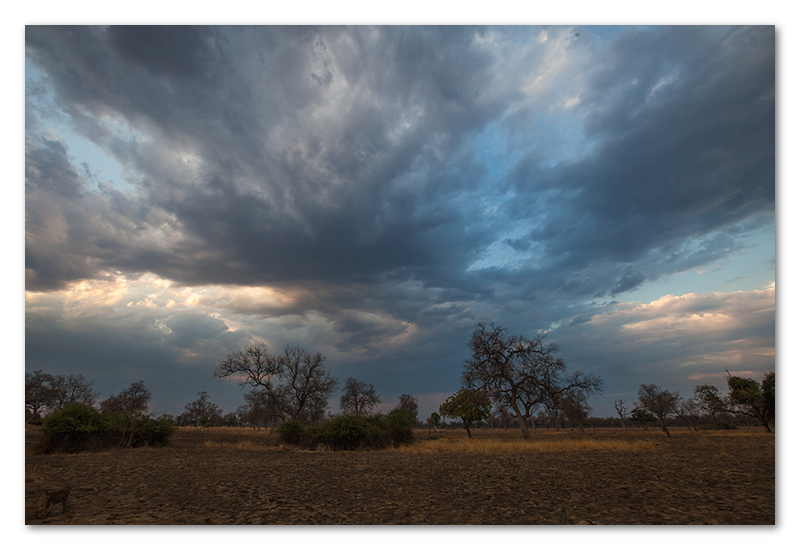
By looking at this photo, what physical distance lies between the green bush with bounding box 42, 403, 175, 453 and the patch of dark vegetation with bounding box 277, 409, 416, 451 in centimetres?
819

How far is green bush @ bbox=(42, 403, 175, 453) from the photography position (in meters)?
18.2

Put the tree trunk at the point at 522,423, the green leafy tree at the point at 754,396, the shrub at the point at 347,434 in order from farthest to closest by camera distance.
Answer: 1. the green leafy tree at the point at 754,396
2. the tree trunk at the point at 522,423
3. the shrub at the point at 347,434

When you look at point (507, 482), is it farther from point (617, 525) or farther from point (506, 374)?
point (506, 374)

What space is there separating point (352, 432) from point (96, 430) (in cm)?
1489

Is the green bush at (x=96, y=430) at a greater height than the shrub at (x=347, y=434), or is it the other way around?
the green bush at (x=96, y=430)

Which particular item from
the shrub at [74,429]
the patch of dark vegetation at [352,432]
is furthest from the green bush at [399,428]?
the shrub at [74,429]

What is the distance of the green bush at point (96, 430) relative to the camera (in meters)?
18.2

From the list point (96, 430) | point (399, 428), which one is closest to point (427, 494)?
point (399, 428)

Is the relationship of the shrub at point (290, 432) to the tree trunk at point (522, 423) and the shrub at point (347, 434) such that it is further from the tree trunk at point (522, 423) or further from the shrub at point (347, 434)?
the tree trunk at point (522, 423)

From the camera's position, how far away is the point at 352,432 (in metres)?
24.0

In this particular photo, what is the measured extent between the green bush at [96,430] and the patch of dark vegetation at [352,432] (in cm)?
819

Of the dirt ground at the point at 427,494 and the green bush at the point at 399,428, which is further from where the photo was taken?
the green bush at the point at 399,428
